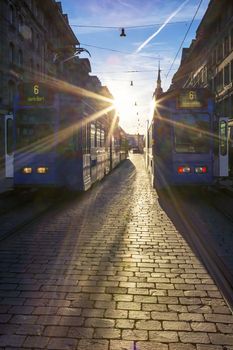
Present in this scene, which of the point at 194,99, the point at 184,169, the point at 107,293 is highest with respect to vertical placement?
the point at 194,99

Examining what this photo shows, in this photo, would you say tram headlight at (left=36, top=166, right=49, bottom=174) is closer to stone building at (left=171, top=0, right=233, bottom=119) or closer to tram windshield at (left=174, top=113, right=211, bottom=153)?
tram windshield at (left=174, top=113, right=211, bottom=153)

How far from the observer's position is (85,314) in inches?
146

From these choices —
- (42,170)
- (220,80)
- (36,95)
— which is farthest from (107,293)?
(220,80)

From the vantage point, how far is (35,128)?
11.6 m

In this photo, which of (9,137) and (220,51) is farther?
(220,51)

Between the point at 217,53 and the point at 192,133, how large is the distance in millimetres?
30622

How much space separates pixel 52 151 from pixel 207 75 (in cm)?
3680

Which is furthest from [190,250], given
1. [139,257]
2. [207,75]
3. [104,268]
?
[207,75]

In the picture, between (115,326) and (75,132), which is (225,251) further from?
(75,132)

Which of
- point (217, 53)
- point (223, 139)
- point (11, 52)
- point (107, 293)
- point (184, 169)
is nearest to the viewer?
point (107, 293)

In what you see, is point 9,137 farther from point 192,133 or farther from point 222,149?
point 222,149

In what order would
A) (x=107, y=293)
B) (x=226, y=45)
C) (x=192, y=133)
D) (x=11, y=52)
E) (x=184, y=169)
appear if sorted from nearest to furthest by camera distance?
1. (x=107, y=293)
2. (x=184, y=169)
3. (x=192, y=133)
4. (x=11, y=52)
5. (x=226, y=45)

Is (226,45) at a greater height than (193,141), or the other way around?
(226,45)

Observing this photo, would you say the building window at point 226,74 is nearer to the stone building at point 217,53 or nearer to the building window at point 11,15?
the stone building at point 217,53
